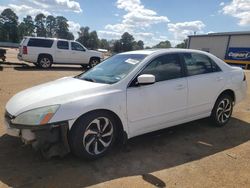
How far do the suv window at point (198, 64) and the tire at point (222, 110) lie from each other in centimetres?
64

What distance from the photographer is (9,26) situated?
293 feet

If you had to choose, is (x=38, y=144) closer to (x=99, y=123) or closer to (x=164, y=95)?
(x=99, y=123)

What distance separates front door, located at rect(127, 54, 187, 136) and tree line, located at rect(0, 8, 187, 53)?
63582 millimetres

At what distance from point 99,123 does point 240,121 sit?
12.2ft

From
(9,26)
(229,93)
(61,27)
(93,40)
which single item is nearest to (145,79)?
(229,93)

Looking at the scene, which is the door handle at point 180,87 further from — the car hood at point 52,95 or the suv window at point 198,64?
the car hood at point 52,95

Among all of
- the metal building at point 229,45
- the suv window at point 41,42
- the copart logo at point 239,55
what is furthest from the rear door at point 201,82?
the copart logo at point 239,55

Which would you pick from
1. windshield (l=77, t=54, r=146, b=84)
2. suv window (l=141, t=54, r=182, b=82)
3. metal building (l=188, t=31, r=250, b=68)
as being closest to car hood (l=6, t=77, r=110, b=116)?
windshield (l=77, t=54, r=146, b=84)

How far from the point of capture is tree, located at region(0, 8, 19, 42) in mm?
87438

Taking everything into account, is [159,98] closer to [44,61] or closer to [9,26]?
[44,61]

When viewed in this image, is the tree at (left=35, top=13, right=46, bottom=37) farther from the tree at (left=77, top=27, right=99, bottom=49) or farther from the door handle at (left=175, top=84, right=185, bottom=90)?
the door handle at (left=175, top=84, right=185, bottom=90)

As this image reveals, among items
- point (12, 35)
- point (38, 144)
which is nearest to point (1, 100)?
point (38, 144)

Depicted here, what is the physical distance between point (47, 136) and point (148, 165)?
4.73 feet

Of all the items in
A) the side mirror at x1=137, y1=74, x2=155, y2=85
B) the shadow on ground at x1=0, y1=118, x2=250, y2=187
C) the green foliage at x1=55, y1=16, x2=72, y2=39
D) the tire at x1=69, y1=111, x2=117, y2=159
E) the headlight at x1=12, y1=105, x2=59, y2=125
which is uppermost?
the green foliage at x1=55, y1=16, x2=72, y2=39
